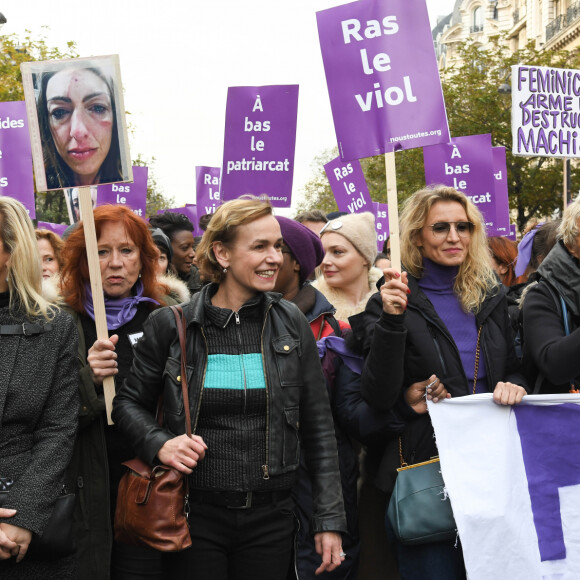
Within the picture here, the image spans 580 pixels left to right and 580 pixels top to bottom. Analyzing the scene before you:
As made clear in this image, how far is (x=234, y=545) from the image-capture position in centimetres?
296

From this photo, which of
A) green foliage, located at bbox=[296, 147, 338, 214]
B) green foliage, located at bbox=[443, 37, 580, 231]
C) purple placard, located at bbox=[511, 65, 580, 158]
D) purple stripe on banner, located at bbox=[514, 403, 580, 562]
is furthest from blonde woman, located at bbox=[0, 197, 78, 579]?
green foliage, located at bbox=[296, 147, 338, 214]

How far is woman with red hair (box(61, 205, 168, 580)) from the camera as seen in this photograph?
3.33m

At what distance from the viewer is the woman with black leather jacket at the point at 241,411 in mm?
2918

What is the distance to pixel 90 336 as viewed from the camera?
12.0 ft

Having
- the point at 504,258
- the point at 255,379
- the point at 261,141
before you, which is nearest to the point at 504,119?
the point at 261,141

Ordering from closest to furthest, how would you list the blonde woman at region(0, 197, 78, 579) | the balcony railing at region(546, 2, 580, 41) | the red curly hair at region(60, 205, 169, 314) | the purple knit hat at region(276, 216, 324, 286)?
the blonde woman at region(0, 197, 78, 579) → the red curly hair at region(60, 205, 169, 314) → the purple knit hat at region(276, 216, 324, 286) → the balcony railing at region(546, 2, 580, 41)

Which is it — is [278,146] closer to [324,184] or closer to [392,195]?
[392,195]

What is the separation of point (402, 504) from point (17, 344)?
1.60 m

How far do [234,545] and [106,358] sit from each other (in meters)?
0.91

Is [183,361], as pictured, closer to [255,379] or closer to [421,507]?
[255,379]

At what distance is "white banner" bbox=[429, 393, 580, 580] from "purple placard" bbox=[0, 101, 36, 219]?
168 inches

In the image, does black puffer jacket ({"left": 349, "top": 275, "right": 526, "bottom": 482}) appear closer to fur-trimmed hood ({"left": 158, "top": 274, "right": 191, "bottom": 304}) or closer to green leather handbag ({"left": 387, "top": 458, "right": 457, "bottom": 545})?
green leather handbag ({"left": 387, "top": 458, "right": 457, "bottom": 545})

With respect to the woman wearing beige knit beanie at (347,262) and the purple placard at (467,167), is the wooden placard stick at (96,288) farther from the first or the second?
the purple placard at (467,167)

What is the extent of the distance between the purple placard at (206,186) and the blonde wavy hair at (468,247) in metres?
7.84
